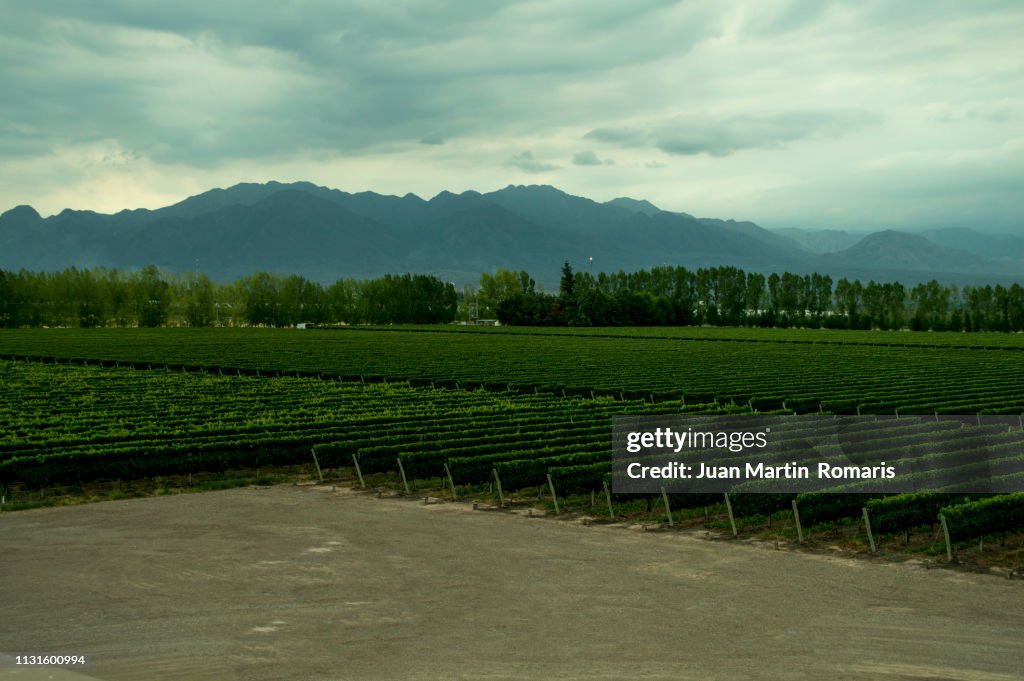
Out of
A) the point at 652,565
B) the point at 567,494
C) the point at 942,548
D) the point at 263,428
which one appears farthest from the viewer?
the point at 263,428

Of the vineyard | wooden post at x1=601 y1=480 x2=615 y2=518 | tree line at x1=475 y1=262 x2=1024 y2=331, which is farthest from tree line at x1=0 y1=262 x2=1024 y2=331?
wooden post at x1=601 y1=480 x2=615 y2=518

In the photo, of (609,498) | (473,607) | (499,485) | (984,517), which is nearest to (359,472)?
(499,485)

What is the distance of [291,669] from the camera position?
13320 millimetres

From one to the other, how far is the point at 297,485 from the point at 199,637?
51.0 ft

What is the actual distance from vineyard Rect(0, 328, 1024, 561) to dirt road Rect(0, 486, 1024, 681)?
11.2 feet

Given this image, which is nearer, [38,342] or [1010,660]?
[1010,660]

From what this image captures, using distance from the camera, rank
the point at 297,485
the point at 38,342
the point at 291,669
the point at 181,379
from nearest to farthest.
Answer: the point at 291,669, the point at 297,485, the point at 181,379, the point at 38,342

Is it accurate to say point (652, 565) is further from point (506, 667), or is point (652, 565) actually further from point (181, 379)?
point (181, 379)

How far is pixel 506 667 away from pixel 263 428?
80.6ft

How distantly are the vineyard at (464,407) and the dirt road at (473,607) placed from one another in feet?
11.2

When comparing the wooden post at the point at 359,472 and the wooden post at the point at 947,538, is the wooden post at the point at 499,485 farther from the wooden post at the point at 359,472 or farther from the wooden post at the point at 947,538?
the wooden post at the point at 947,538

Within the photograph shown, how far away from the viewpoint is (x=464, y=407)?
149ft

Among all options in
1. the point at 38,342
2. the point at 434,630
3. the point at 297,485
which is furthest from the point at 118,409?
the point at 38,342

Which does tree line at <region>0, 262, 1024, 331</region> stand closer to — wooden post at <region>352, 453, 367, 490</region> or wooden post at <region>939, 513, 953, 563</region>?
wooden post at <region>352, 453, 367, 490</region>
